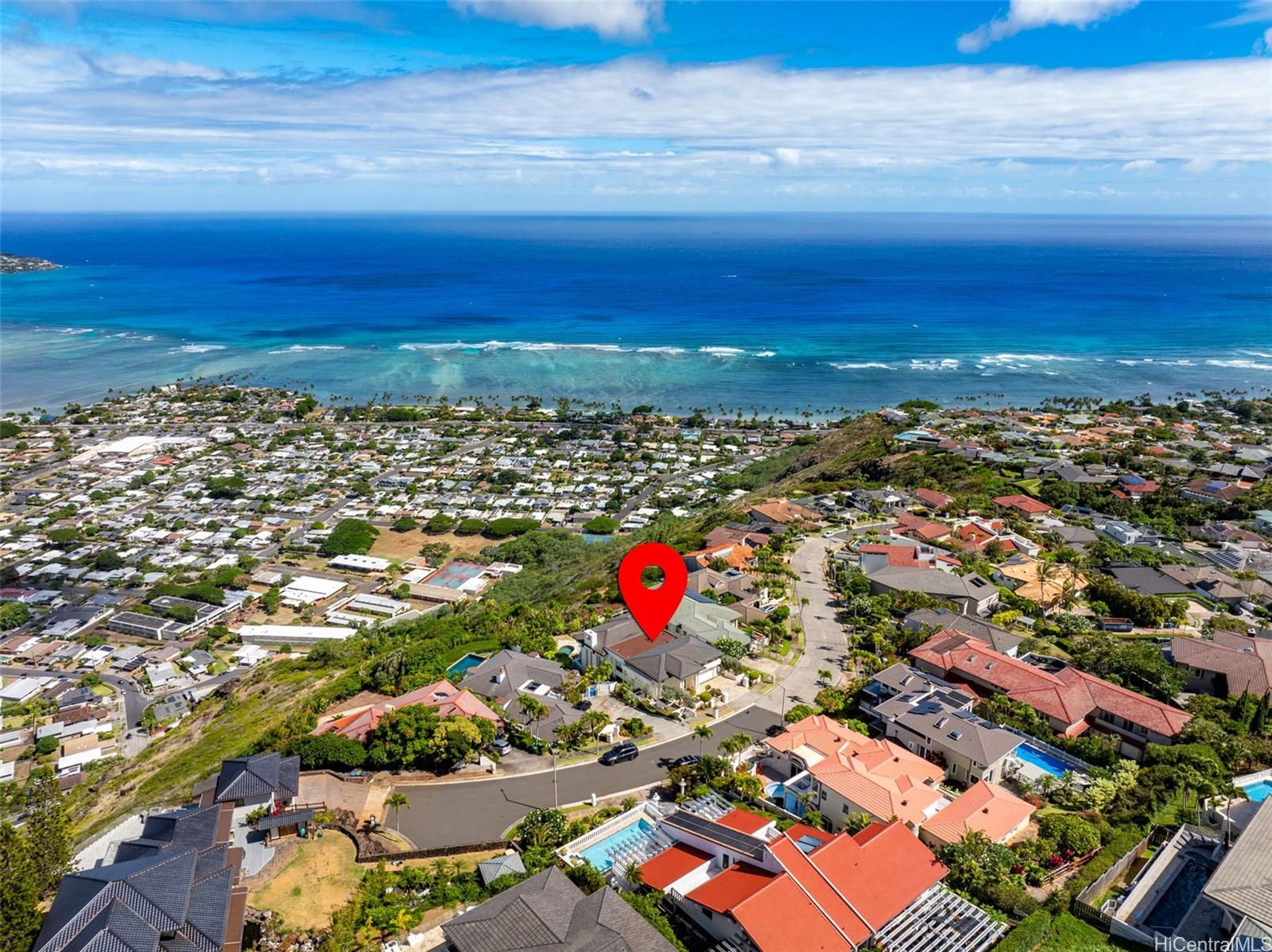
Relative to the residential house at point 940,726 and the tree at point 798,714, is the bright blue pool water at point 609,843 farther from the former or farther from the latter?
the residential house at point 940,726

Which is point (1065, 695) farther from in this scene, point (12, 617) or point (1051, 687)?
point (12, 617)

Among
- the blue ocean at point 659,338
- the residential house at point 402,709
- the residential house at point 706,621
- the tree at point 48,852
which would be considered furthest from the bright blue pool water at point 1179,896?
the blue ocean at point 659,338

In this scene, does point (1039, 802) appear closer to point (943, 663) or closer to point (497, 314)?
point (943, 663)

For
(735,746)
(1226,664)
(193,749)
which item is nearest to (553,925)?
(735,746)

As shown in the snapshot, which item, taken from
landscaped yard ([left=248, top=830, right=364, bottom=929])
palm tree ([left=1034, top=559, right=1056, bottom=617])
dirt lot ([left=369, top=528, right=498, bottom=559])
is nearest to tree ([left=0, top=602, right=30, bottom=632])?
dirt lot ([left=369, top=528, right=498, bottom=559])

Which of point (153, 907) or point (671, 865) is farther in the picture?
point (671, 865)

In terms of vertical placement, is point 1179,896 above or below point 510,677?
above
